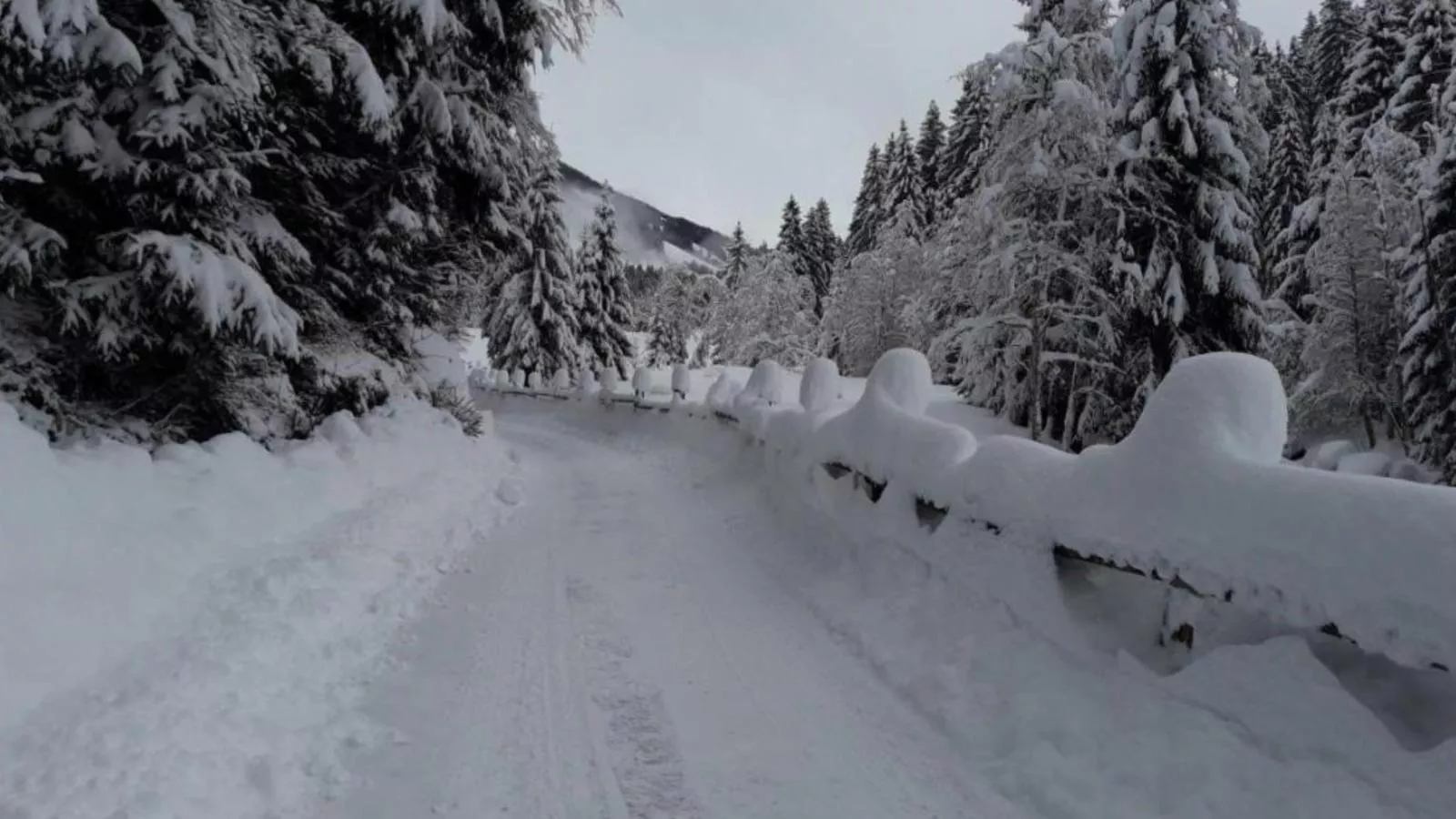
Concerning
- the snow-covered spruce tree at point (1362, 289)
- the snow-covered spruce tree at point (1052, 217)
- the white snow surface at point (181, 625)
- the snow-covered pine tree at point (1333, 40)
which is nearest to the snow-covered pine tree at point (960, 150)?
the snow-covered spruce tree at point (1362, 289)

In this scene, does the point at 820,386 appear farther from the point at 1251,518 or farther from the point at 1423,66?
the point at 1423,66

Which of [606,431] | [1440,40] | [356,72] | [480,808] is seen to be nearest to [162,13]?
[356,72]

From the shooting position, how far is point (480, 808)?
3.16 metres

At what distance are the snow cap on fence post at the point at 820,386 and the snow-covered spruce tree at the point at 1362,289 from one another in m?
22.8

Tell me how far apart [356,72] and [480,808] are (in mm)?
7344

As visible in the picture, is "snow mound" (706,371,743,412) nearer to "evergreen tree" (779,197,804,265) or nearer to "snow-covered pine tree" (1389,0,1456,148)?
"snow-covered pine tree" (1389,0,1456,148)

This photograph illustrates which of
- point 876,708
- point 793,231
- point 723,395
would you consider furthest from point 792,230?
point 876,708

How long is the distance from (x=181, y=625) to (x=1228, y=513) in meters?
4.91

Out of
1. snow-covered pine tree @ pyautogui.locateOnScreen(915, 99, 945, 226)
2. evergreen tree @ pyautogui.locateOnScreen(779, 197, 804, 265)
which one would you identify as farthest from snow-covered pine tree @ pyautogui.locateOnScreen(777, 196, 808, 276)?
snow-covered pine tree @ pyautogui.locateOnScreen(915, 99, 945, 226)

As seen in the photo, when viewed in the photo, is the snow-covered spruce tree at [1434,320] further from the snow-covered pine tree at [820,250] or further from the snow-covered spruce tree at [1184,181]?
the snow-covered pine tree at [820,250]

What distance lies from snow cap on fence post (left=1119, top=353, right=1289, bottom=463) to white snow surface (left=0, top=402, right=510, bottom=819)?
3953 mm

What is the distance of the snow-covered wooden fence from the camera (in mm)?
2445

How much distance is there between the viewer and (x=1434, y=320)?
2011 cm

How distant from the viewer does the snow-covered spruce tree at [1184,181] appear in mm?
17703
